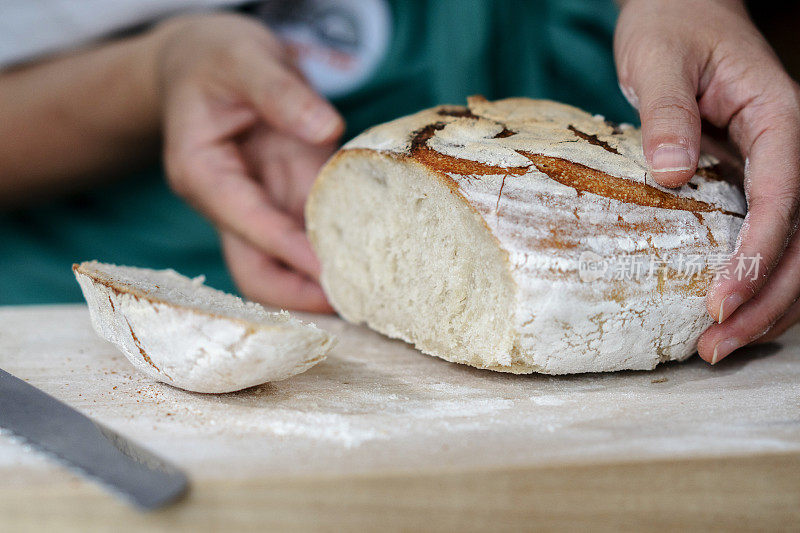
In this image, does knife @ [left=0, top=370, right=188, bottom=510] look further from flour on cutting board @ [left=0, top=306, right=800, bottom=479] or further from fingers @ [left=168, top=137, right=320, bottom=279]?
fingers @ [left=168, top=137, right=320, bottom=279]

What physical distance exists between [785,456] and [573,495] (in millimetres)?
360

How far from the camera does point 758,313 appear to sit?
1.38 meters

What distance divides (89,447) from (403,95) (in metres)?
1.73

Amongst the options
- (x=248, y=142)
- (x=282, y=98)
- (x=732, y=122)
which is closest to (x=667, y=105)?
(x=732, y=122)

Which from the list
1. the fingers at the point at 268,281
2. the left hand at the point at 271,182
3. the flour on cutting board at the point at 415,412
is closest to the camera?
the flour on cutting board at the point at 415,412

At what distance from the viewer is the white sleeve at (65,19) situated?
2.32m

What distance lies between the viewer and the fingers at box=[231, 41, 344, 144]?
193 cm

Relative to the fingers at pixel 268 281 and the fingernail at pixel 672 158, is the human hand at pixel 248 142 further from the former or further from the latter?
the fingernail at pixel 672 158

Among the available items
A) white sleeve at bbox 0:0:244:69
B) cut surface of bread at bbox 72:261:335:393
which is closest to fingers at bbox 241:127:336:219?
white sleeve at bbox 0:0:244:69

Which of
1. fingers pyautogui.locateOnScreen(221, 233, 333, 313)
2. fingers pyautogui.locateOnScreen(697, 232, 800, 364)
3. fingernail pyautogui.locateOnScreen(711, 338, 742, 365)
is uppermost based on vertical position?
fingers pyautogui.locateOnScreen(697, 232, 800, 364)

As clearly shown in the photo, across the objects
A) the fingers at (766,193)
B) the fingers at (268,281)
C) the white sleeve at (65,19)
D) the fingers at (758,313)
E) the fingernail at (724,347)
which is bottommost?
the fingers at (268,281)

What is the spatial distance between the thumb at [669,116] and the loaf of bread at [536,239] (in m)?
0.05

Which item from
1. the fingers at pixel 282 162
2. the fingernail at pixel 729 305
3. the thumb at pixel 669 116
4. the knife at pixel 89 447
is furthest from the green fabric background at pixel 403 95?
the knife at pixel 89 447

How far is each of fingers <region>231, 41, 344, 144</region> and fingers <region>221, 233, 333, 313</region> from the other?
17.3 inches
